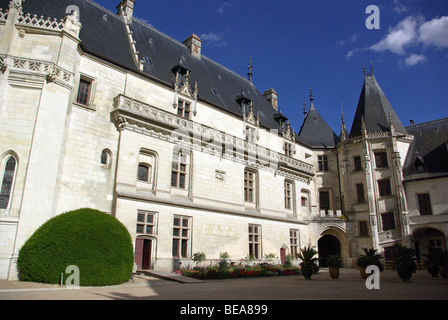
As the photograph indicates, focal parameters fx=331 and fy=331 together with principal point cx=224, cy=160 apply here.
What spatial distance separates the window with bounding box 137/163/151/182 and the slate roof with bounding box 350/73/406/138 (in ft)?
62.3

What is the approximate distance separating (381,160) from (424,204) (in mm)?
4395

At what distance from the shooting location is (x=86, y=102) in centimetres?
1595

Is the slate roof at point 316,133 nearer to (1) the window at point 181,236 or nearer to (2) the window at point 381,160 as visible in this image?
(2) the window at point 381,160

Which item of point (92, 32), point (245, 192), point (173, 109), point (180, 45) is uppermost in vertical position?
point (180, 45)

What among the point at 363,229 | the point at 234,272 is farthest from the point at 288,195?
the point at 234,272

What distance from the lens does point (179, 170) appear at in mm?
18078

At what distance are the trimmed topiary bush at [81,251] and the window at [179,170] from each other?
22.4 ft

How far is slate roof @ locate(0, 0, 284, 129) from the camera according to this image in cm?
1705

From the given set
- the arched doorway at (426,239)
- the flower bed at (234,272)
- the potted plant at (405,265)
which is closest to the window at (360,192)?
the arched doorway at (426,239)

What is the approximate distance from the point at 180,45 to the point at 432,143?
21289mm
